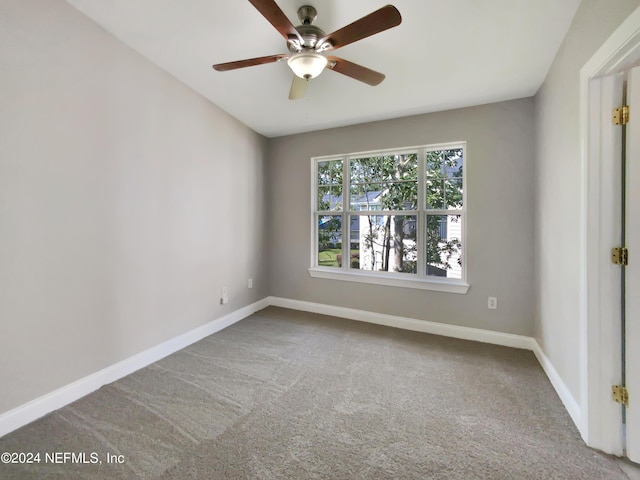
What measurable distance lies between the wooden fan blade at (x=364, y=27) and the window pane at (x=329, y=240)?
2.19 metres

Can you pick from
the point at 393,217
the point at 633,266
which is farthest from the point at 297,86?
the point at 633,266

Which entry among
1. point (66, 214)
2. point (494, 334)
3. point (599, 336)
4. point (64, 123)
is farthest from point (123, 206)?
point (494, 334)

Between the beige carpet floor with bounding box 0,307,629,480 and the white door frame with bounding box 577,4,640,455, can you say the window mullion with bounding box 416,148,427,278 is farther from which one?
the white door frame with bounding box 577,4,640,455

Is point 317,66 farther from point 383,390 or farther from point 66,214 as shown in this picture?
point 383,390

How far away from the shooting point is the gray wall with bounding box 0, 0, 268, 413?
1588mm

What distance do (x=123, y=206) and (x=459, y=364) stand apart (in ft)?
10.2

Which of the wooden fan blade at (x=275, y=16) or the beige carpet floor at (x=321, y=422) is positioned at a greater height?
the wooden fan blade at (x=275, y=16)

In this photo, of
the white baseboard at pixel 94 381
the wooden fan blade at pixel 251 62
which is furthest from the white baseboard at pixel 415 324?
the wooden fan blade at pixel 251 62

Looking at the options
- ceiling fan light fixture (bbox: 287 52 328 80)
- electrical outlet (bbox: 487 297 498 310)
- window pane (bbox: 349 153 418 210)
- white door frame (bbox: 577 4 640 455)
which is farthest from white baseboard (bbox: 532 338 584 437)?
ceiling fan light fixture (bbox: 287 52 328 80)

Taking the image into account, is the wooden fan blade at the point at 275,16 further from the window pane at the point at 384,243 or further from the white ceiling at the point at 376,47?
the window pane at the point at 384,243

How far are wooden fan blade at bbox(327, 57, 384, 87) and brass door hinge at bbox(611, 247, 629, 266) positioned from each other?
167 cm

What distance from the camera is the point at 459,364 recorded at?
230cm

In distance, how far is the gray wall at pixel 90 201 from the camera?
5.21 ft

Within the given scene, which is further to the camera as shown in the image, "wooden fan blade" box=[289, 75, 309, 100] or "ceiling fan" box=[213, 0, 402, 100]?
"wooden fan blade" box=[289, 75, 309, 100]
